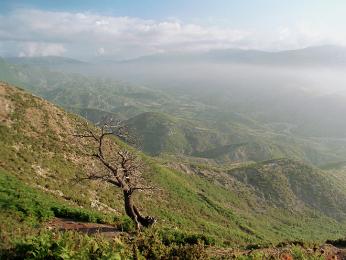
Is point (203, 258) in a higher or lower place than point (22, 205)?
higher

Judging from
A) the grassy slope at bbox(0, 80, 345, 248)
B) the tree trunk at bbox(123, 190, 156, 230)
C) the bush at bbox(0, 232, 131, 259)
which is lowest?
the grassy slope at bbox(0, 80, 345, 248)

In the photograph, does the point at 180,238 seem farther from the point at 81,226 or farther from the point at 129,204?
the point at 81,226

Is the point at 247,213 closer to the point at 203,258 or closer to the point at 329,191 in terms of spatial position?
the point at 329,191

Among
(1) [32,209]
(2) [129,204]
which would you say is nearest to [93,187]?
(1) [32,209]

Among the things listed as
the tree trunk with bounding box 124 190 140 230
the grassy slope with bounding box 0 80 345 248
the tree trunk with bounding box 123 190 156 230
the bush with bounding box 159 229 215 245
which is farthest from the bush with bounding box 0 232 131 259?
the grassy slope with bounding box 0 80 345 248

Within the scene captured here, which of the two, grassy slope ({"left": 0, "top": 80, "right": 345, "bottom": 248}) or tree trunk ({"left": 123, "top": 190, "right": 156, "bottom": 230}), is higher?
tree trunk ({"left": 123, "top": 190, "right": 156, "bottom": 230})

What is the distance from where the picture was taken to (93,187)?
57.0m

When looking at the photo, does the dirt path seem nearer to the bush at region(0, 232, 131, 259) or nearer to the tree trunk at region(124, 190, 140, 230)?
the tree trunk at region(124, 190, 140, 230)

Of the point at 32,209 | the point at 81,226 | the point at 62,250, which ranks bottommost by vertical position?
the point at 81,226

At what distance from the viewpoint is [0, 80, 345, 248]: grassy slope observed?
167ft

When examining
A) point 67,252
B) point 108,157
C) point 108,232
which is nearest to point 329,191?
point 108,157

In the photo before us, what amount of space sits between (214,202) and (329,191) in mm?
72717

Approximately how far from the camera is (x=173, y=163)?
121m

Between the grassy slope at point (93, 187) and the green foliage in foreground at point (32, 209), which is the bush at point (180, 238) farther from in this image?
the green foliage in foreground at point (32, 209)
